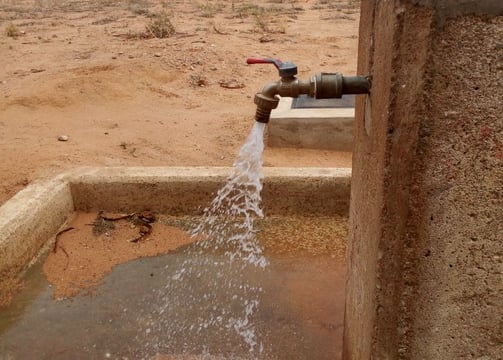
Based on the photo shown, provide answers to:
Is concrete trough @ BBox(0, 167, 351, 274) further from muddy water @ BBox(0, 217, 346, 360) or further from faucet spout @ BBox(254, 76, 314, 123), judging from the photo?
faucet spout @ BBox(254, 76, 314, 123)

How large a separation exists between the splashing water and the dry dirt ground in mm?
880

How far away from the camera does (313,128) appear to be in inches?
154

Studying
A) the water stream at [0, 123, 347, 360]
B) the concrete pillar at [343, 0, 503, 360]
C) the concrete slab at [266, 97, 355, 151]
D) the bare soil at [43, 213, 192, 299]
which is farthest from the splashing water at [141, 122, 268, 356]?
the concrete slab at [266, 97, 355, 151]

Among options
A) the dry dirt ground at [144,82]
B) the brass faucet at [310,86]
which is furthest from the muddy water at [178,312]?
the brass faucet at [310,86]

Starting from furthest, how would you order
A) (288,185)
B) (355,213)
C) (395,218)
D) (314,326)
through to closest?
1. (288,185)
2. (314,326)
3. (355,213)
4. (395,218)

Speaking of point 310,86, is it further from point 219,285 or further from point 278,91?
point 219,285

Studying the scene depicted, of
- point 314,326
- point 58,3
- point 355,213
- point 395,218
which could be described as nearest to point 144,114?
point 314,326

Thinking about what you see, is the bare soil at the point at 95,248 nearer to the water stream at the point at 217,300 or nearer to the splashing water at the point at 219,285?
the water stream at the point at 217,300

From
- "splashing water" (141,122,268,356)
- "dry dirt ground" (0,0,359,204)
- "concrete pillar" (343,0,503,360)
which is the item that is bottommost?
"splashing water" (141,122,268,356)

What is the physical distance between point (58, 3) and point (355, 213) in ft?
44.5

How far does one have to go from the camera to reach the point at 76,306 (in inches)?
94.1

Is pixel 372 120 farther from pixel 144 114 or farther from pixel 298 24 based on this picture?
pixel 298 24

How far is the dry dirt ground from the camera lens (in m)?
3.90

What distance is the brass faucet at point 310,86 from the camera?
1179 mm
